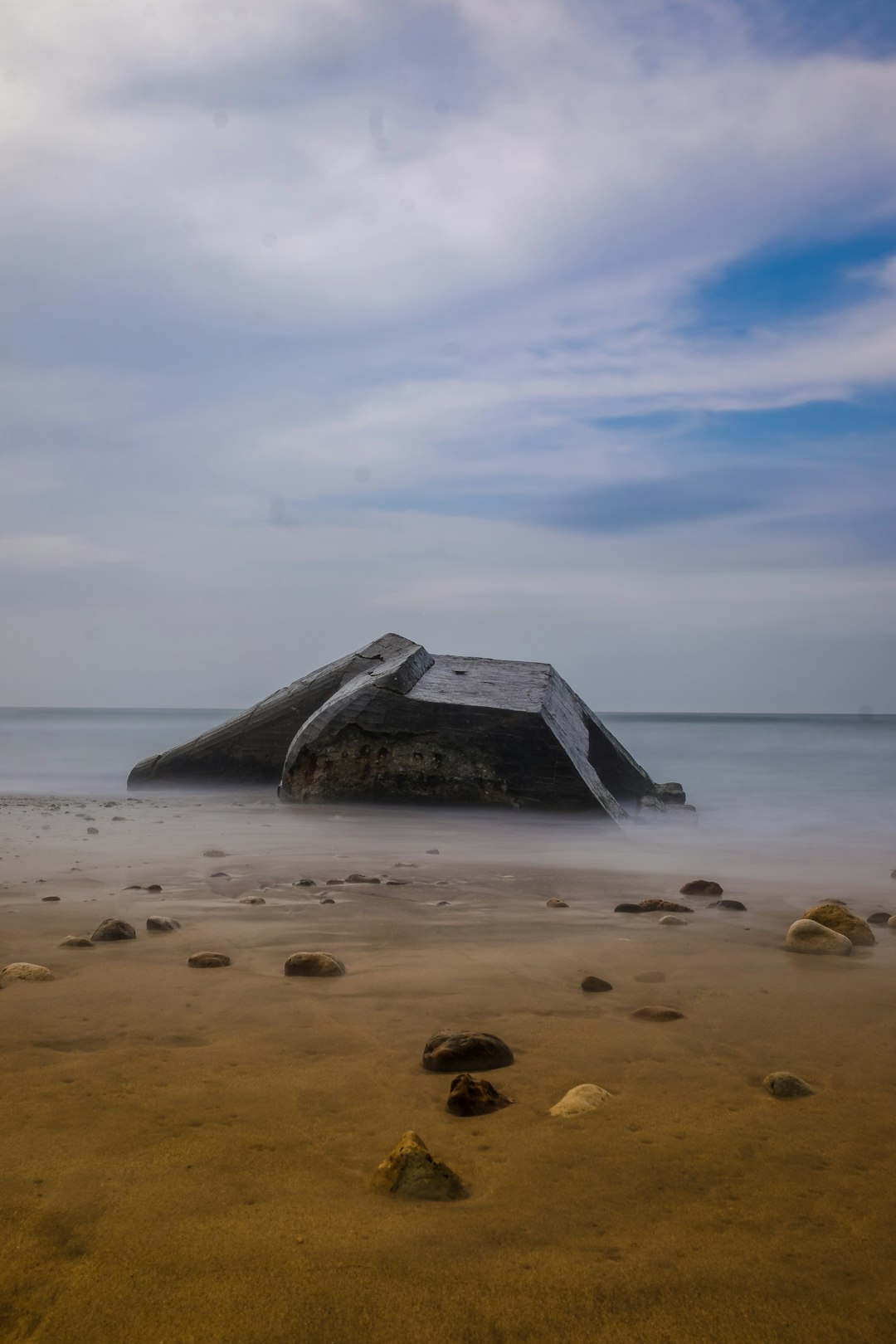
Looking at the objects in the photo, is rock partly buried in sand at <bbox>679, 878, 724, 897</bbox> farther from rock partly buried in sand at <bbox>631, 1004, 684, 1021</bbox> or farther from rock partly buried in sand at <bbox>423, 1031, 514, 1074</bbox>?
rock partly buried in sand at <bbox>423, 1031, 514, 1074</bbox>

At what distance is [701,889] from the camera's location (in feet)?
12.1

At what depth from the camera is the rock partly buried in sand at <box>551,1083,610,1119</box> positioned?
1511 millimetres

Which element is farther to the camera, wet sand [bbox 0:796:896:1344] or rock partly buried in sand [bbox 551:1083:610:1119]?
rock partly buried in sand [bbox 551:1083:610:1119]

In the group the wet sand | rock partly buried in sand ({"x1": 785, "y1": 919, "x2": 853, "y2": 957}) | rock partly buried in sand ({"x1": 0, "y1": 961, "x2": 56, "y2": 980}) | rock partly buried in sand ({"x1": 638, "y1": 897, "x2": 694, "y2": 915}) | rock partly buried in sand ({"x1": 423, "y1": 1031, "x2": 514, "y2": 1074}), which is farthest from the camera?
rock partly buried in sand ({"x1": 638, "y1": 897, "x2": 694, "y2": 915})

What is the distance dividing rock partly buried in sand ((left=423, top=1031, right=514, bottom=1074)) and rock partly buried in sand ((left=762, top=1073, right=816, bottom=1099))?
0.45 metres

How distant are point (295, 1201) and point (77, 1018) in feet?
3.00

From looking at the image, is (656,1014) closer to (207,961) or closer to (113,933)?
(207,961)

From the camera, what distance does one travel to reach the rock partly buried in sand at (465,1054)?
171 cm

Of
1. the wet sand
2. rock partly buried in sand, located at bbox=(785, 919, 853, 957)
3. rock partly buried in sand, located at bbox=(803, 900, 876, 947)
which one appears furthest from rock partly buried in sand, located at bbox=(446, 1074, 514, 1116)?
rock partly buried in sand, located at bbox=(803, 900, 876, 947)

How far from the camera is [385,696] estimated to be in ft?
21.8

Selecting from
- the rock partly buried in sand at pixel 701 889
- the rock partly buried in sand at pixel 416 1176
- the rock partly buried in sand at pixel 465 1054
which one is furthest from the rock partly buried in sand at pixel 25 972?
the rock partly buried in sand at pixel 701 889

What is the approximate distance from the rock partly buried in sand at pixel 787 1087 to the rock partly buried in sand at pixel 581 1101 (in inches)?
10.9

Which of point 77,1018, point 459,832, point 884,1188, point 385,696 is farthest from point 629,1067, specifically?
point 385,696

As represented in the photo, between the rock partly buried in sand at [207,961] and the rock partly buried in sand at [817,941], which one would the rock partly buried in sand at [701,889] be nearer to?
the rock partly buried in sand at [817,941]
